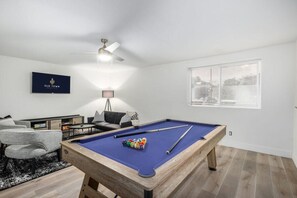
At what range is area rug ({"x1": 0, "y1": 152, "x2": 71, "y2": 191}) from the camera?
2.12 metres

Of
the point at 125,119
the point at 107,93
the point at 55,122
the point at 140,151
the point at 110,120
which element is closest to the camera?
the point at 140,151

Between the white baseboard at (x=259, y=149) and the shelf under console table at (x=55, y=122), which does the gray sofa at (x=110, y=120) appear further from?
the white baseboard at (x=259, y=149)

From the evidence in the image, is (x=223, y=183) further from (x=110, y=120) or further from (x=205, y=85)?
(x=110, y=120)

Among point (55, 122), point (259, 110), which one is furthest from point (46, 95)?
point (259, 110)

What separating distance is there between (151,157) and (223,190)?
138 cm

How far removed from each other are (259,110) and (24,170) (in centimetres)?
474

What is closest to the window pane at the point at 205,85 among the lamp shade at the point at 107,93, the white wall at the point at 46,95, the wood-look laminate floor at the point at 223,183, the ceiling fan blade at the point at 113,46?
the wood-look laminate floor at the point at 223,183

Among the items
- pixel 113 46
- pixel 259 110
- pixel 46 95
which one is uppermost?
pixel 113 46

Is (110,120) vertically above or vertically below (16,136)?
below

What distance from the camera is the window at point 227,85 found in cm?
352

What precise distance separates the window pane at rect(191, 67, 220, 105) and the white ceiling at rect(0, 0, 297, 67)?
2.65ft

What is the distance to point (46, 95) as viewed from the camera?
16.1 ft

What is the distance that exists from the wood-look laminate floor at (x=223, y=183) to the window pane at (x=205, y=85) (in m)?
1.82

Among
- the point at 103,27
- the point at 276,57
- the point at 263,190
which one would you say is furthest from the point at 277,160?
the point at 103,27
